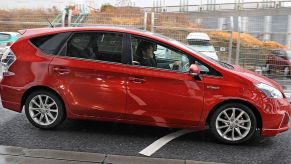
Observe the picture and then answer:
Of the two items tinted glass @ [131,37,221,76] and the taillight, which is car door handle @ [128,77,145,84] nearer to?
tinted glass @ [131,37,221,76]

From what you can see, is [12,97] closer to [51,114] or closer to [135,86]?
[51,114]

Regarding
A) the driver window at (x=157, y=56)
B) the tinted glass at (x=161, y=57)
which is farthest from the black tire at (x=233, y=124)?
the driver window at (x=157, y=56)

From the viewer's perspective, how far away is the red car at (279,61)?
424 inches

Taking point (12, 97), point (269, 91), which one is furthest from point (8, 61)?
point (269, 91)

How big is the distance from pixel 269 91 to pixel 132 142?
1.95m

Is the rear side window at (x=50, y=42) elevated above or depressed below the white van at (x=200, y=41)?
above

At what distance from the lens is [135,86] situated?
5566mm

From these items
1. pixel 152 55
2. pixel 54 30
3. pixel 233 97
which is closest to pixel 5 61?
pixel 54 30

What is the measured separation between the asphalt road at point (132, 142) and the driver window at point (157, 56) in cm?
101

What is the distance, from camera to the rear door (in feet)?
18.5

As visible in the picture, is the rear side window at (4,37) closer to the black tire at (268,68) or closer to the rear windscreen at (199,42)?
→ the rear windscreen at (199,42)

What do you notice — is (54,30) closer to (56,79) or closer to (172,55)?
(56,79)

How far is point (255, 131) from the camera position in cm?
562

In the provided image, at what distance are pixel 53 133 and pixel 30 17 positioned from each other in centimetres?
964
